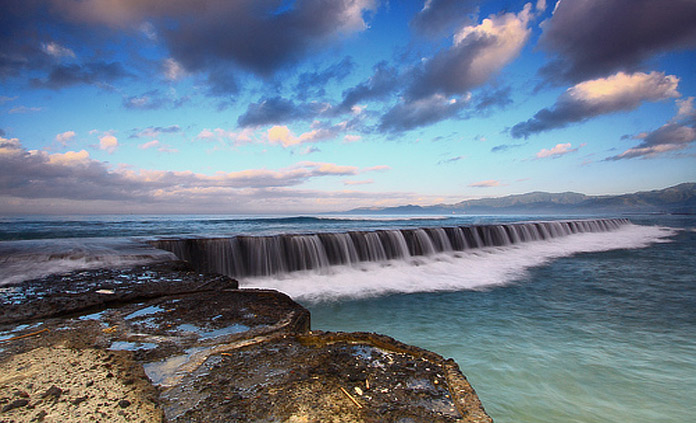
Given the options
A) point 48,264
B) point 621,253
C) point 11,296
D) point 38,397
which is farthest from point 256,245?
point 621,253

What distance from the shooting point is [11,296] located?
335 centimetres

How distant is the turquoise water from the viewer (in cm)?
373

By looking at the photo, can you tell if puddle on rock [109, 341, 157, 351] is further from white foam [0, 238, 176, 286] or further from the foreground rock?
white foam [0, 238, 176, 286]

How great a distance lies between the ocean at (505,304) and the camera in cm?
396

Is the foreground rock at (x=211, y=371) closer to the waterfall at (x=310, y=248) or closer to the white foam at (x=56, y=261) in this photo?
the white foam at (x=56, y=261)

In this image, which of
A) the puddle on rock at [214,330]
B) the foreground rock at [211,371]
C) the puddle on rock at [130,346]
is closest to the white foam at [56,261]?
the foreground rock at [211,371]

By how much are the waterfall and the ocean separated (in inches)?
2.2

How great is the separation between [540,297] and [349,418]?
9.03 metres

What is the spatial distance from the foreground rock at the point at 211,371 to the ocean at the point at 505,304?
2.55m

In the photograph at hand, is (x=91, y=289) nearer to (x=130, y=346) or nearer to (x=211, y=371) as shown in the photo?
(x=130, y=346)

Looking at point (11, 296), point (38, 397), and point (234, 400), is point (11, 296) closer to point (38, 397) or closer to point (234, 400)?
point (38, 397)

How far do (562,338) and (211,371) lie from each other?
6251 mm

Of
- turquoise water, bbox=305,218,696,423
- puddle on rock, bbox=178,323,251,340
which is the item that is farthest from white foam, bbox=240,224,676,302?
puddle on rock, bbox=178,323,251,340

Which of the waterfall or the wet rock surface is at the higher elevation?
the wet rock surface
